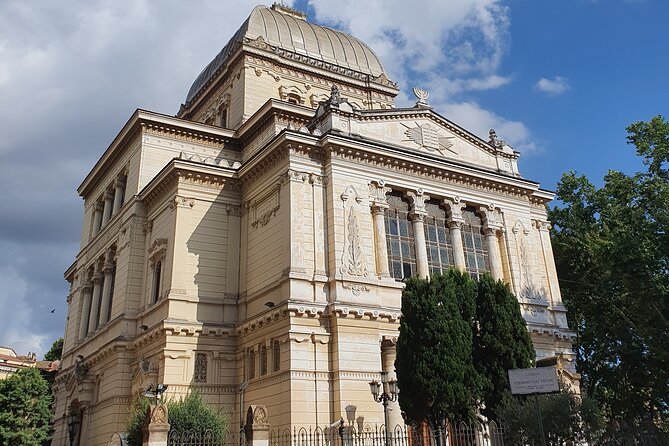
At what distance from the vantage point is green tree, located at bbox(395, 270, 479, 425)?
17.8 metres

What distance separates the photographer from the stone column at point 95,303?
32.8m

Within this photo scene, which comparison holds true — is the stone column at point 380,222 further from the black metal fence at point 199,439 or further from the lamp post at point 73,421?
the lamp post at point 73,421


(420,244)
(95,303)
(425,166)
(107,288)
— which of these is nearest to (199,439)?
(420,244)

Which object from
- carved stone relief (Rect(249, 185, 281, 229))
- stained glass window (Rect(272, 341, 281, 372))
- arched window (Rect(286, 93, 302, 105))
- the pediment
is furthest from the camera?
arched window (Rect(286, 93, 302, 105))

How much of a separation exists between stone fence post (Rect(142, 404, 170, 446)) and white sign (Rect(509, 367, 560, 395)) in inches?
341

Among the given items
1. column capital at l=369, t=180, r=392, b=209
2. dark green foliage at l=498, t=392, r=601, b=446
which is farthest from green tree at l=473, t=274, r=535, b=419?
column capital at l=369, t=180, r=392, b=209

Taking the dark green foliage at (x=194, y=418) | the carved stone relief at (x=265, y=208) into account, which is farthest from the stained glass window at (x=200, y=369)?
the carved stone relief at (x=265, y=208)

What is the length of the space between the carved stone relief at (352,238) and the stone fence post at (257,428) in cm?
823

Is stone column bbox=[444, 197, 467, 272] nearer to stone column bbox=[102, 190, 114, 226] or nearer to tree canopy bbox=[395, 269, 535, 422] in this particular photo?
tree canopy bbox=[395, 269, 535, 422]

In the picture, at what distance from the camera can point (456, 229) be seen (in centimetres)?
2752

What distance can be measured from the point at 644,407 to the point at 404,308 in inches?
804

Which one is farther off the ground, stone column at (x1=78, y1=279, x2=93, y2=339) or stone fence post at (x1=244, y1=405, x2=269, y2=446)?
stone column at (x1=78, y1=279, x2=93, y2=339)

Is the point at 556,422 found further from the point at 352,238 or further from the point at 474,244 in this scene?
the point at 474,244

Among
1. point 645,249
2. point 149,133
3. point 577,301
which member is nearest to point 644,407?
point 577,301
